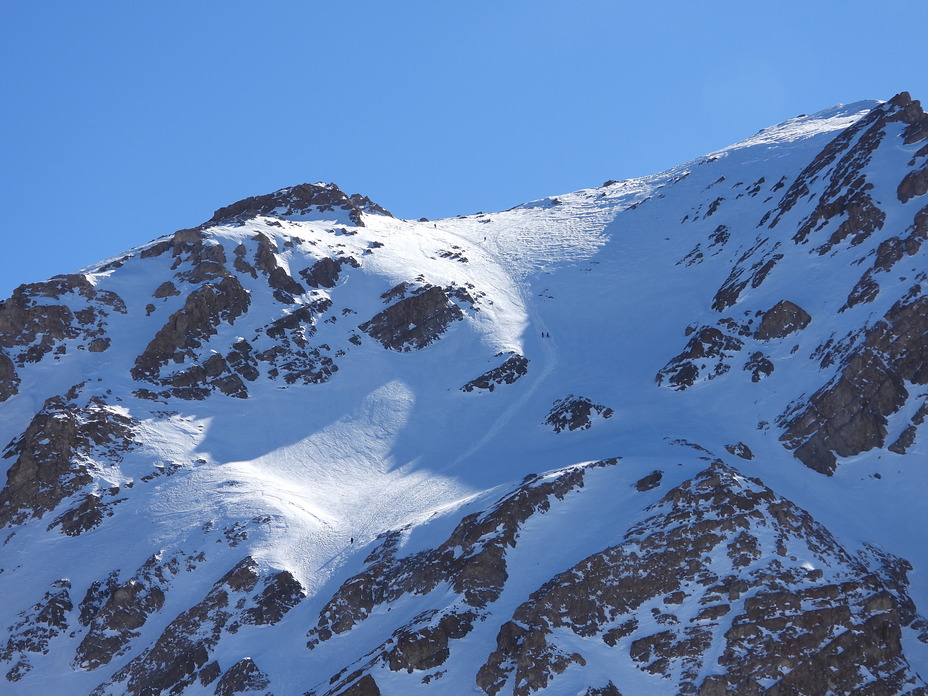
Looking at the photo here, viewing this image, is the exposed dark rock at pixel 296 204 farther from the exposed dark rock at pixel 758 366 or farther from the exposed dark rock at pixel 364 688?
the exposed dark rock at pixel 364 688

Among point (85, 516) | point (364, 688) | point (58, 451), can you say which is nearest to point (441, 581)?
point (364, 688)

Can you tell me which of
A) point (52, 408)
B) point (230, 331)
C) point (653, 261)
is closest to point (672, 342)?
point (653, 261)

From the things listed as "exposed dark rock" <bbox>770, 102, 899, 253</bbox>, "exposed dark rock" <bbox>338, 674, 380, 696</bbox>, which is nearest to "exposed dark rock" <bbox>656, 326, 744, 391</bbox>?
"exposed dark rock" <bbox>770, 102, 899, 253</bbox>

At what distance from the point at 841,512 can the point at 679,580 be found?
13.8 metres

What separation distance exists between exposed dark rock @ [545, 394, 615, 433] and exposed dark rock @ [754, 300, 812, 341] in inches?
562

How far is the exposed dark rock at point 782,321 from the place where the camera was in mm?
72812

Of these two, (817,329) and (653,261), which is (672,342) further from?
(653,261)

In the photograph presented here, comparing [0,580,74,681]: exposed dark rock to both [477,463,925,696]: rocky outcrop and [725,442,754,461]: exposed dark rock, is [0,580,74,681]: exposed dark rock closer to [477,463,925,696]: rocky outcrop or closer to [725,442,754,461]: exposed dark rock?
[477,463,925,696]: rocky outcrop

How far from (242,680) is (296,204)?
3078 inches

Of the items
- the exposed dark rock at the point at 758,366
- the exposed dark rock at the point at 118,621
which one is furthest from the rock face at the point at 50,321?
the exposed dark rock at the point at 758,366

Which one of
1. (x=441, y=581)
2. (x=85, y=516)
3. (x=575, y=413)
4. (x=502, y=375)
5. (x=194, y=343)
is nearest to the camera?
(x=441, y=581)

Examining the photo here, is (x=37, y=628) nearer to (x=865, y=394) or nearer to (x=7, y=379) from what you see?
(x=7, y=379)

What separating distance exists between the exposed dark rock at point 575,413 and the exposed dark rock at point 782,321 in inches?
562

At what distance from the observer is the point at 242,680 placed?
52.8 meters
